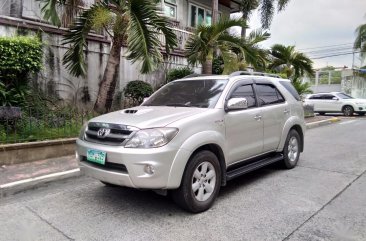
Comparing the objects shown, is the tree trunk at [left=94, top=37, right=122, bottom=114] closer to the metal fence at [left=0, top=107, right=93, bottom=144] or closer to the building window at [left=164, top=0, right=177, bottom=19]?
the metal fence at [left=0, top=107, right=93, bottom=144]

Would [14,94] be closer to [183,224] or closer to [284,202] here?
[183,224]

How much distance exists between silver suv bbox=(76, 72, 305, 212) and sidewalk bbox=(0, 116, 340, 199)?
1.22m

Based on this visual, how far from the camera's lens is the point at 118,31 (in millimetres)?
8438

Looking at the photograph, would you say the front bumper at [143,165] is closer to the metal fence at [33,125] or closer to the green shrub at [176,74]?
the metal fence at [33,125]

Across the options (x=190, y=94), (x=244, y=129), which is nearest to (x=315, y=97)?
(x=244, y=129)

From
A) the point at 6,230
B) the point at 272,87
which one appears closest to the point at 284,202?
the point at 272,87

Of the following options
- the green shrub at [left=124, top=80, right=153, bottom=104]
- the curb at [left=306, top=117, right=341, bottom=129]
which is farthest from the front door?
the curb at [left=306, top=117, right=341, bottom=129]

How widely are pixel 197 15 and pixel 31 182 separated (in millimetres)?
14265

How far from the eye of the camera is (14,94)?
7.43 m

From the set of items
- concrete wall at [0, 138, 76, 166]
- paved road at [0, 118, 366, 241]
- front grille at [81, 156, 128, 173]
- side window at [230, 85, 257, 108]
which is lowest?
paved road at [0, 118, 366, 241]

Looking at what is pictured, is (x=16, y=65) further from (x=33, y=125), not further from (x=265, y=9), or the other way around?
(x=265, y=9)

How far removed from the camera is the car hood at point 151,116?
13.5ft

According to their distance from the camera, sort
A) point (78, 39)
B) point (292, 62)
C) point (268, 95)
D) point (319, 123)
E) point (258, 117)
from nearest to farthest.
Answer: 1. point (258, 117)
2. point (268, 95)
3. point (78, 39)
4. point (319, 123)
5. point (292, 62)

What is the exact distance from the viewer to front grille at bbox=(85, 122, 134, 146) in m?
4.06
